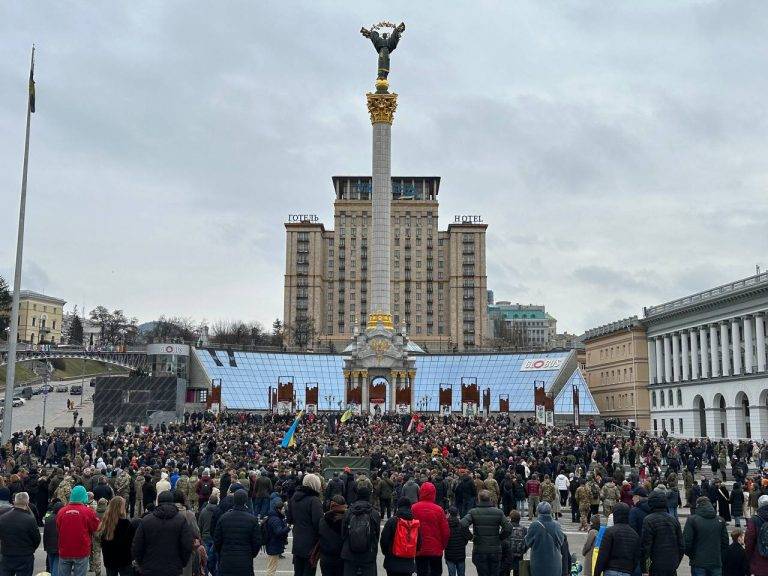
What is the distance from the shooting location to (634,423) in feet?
244

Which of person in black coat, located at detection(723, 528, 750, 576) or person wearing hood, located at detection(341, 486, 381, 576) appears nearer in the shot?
person wearing hood, located at detection(341, 486, 381, 576)

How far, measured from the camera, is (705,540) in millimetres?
11172

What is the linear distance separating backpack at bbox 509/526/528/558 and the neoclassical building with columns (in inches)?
1985

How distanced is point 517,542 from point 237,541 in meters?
3.84

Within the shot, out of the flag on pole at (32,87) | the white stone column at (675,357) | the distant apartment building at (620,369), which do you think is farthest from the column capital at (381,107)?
the flag on pole at (32,87)

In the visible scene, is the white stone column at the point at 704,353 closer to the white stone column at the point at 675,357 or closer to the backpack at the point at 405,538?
the white stone column at the point at 675,357

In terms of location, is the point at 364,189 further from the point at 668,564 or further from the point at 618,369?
the point at 668,564

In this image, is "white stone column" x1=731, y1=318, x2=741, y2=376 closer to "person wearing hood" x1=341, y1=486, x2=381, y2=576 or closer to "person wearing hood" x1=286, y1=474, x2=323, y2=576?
"person wearing hood" x1=286, y1=474, x2=323, y2=576

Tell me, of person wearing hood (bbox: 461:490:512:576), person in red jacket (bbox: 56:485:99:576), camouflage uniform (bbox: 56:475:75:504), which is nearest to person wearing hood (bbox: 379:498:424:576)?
person wearing hood (bbox: 461:490:512:576)

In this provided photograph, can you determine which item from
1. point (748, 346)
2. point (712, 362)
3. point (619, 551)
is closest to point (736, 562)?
point (619, 551)

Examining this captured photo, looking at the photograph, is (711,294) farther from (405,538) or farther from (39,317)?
(39,317)

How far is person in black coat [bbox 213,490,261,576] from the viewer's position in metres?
10.2

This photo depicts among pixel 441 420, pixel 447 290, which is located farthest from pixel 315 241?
pixel 441 420

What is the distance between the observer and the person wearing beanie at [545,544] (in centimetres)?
1035
